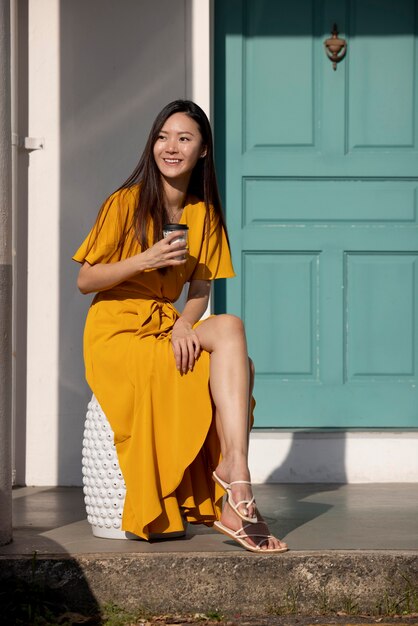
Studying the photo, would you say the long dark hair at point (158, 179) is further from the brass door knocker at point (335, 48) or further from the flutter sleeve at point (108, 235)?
the brass door knocker at point (335, 48)

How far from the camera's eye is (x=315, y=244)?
5.83 m

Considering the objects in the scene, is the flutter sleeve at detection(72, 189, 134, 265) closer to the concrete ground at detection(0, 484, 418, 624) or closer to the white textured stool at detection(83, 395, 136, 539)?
the white textured stool at detection(83, 395, 136, 539)

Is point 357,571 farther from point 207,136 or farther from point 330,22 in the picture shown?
point 330,22

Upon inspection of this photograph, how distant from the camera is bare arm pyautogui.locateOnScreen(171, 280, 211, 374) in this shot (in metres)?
3.97

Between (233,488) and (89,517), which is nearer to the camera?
(233,488)

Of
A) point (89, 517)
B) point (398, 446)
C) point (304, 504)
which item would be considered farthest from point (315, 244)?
point (89, 517)

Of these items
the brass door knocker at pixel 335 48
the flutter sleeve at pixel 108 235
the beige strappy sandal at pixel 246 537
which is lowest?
the beige strappy sandal at pixel 246 537

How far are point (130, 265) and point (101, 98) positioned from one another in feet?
6.10

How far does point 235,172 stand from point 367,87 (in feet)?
2.52

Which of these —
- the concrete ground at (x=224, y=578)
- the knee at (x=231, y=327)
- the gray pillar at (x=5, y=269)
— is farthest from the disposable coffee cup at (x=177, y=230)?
the concrete ground at (x=224, y=578)

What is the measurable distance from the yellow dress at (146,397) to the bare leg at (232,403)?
7cm

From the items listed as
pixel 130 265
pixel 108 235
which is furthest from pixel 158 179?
pixel 130 265

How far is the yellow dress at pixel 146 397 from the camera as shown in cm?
396

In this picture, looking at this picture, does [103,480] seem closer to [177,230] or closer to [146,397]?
[146,397]
